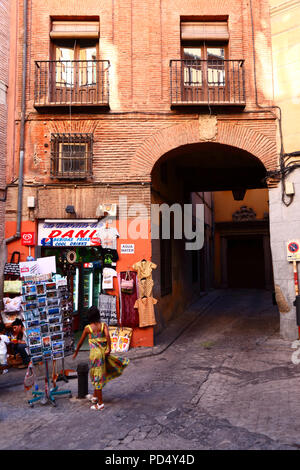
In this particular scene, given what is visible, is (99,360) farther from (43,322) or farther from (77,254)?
(77,254)

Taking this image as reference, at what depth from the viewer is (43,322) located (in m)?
6.26

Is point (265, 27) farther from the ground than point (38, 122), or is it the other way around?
point (265, 27)

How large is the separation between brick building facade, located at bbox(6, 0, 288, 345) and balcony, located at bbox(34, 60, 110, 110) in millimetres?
30

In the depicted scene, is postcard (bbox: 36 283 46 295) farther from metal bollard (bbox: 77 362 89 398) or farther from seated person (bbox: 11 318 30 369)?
seated person (bbox: 11 318 30 369)

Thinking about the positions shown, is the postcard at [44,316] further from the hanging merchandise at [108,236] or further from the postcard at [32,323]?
the hanging merchandise at [108,236]

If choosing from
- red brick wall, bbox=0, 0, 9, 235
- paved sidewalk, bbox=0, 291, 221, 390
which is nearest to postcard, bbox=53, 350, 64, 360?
paved sidewalk, bbox=0, 291, 221, 390

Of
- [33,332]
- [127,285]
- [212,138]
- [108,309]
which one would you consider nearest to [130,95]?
[212,138]

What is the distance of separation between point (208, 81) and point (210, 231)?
1348 centimetres

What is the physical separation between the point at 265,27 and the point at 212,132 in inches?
132

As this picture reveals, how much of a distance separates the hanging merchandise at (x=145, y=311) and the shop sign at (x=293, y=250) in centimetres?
372

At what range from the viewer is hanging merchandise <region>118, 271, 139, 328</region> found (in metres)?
9.26
